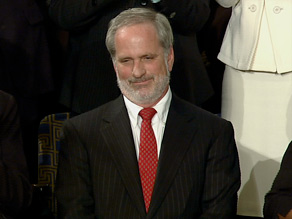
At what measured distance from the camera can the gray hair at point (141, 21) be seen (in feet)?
11.4

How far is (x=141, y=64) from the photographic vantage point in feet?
11.4

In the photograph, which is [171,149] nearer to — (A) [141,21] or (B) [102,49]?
(A) [141,21]

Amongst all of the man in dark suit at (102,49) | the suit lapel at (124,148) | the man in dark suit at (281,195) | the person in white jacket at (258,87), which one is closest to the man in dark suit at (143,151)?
the suit lapel at (124,148)

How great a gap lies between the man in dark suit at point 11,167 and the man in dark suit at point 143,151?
16 cm

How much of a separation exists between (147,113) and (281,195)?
668 mm

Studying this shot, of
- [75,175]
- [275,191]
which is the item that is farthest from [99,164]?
[275,191]

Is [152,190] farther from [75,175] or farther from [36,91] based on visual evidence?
[36,91]

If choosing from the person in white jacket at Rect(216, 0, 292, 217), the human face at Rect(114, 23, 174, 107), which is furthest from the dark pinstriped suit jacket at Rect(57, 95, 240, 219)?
the person in white jacket at Rect(216, 0, 292, 217)

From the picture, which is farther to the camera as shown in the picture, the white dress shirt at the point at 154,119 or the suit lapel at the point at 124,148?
→ the white dress shirt at the point at 154,119

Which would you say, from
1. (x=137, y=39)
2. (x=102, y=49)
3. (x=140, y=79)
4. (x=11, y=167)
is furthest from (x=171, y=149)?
(x=102, y=49)

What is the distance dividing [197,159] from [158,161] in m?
0.17

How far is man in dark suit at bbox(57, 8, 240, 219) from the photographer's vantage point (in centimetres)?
337

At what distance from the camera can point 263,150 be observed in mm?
4176

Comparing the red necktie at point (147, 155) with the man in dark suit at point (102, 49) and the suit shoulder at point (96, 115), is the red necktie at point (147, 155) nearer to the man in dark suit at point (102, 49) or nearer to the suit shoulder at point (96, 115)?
the suit shoulder at point (96, 115)
